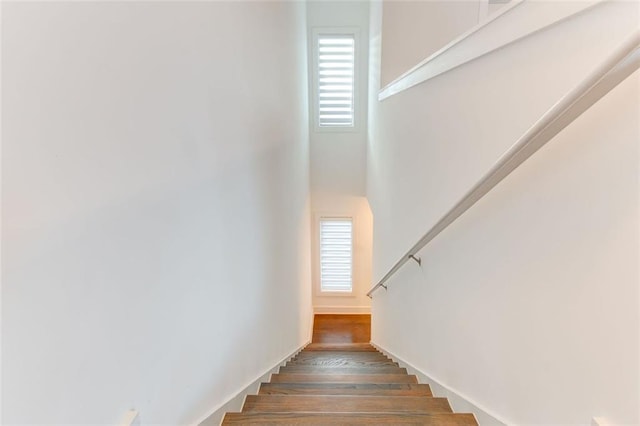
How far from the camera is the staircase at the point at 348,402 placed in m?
1.39

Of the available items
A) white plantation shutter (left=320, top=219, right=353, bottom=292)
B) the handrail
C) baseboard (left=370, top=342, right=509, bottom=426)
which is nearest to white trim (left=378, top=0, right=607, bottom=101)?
the handrail

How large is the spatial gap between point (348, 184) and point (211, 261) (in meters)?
3.89

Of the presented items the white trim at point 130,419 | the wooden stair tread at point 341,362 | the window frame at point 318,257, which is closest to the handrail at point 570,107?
the white trim at point 130,419

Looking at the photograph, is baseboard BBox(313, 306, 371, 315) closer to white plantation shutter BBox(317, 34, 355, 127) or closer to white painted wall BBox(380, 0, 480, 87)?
white plantation shutter BBox(317, 34, 355, 127)

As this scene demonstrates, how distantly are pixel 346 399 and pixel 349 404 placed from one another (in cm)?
4

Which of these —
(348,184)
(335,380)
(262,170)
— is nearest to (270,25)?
(262,170)

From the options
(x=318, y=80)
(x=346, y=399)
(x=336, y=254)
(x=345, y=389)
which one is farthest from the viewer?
(x=336, y=254)

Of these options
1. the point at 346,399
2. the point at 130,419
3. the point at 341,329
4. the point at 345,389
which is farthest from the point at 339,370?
the point at 341,329

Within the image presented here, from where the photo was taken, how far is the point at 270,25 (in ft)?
7.61

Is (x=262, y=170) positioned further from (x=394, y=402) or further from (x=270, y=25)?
(x=394, y=402)

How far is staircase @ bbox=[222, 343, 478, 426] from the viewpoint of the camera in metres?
1.39

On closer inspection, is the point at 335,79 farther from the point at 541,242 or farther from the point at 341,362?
the point at 541,242

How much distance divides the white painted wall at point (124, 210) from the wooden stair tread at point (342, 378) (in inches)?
22.3

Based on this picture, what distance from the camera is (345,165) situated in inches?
198
